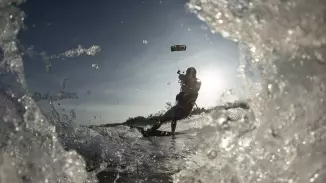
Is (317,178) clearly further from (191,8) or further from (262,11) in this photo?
(191,8)

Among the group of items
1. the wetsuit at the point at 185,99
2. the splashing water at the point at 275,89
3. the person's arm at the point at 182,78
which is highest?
the splashing water at the point at 275,89

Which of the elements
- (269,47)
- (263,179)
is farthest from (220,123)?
(269,47)

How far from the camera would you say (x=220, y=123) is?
12.9 feet

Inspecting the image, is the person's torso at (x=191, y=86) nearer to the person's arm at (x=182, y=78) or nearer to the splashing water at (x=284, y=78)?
the person's arm at (x=182, y=78)

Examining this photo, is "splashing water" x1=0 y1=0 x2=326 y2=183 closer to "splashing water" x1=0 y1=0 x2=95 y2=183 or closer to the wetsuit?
"splashing water" x1=0 y1=0 x2=95 y2=183

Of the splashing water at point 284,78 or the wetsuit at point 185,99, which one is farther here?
the wetsuit at point 185,99

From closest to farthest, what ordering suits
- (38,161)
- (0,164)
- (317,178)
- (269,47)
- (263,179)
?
(317,178) < (269,47) < (263,179) < (0,164) < (38,161)

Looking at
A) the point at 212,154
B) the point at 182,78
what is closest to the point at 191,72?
the point at 182,78

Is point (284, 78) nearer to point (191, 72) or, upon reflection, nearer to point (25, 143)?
point (25, 143)

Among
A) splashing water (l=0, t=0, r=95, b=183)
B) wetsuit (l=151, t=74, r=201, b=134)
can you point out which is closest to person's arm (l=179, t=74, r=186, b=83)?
wetsuit (l=151, t=74, r=201, b=134)

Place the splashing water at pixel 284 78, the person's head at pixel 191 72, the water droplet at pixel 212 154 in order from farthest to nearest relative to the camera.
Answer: the person's head at pixel 191 72 → the water droplet at pixel 212 154 → the splashing water at pixel 284 78

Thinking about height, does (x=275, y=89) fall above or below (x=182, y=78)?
above

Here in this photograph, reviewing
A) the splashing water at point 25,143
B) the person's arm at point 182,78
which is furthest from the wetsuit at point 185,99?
the splashing water at point 25,143

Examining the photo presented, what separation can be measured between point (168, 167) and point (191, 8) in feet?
10.6
